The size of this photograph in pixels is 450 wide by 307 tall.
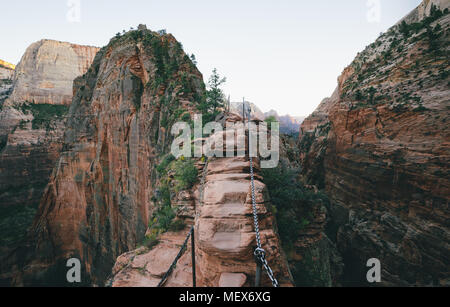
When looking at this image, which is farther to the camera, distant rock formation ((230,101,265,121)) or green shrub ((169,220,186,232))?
distant rock formation ((230,101,265,121))

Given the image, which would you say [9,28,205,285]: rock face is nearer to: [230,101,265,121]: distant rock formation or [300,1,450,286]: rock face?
[230,101,265,121]: distant rock formation

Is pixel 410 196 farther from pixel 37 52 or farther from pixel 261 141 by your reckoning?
pixel 37 52

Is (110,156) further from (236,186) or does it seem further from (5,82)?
(5,82)

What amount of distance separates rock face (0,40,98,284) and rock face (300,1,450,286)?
131 feet

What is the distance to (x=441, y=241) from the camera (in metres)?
10.6

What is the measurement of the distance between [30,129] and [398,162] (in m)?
52.5

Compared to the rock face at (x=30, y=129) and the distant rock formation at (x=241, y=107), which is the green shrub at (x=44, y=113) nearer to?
the rock face at (x=30, y=129)

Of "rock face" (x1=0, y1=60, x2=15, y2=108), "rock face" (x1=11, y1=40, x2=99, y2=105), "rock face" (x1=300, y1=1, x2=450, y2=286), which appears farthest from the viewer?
"rock face" (x1=0, y1=60, x2=15, y2=108)

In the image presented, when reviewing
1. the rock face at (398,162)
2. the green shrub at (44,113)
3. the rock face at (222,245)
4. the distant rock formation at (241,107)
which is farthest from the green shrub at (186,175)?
the green shrub at (44,113)

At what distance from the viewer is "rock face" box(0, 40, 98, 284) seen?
30.2 m

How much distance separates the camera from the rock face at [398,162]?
432 inches

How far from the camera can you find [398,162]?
500 inches

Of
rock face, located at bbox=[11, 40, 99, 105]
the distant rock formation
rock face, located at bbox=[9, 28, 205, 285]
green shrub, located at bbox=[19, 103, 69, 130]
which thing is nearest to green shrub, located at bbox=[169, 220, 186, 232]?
rock face, located at bbox=[9, 28, 205, 285]

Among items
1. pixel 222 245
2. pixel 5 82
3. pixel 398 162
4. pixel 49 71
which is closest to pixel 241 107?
pixel 398 162
